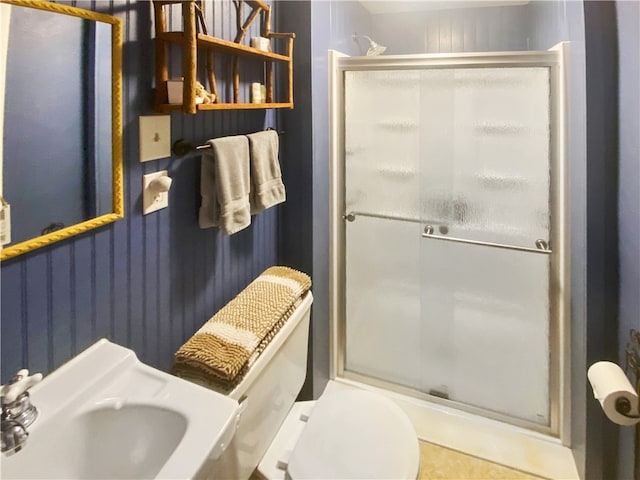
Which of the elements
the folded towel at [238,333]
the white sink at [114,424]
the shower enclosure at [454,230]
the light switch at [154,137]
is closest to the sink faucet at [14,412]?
the white sink at [114,424]

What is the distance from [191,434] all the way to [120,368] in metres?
0.30

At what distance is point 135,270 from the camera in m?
1.10

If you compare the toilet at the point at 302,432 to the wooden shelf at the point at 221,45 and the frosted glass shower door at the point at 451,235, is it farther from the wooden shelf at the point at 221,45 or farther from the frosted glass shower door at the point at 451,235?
the wooden shelf at the point at 221,45

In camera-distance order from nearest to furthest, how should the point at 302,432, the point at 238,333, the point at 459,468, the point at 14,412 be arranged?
the point at 14,412 → the point at 238,333 → the point at 302,432 → the point at 459,468

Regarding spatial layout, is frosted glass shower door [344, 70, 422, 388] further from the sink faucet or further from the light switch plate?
the sink faucet

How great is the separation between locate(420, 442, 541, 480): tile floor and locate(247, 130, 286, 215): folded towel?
127 centimetres

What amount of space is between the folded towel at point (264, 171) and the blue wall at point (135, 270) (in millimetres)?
88

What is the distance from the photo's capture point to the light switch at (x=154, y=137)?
42.1 inches

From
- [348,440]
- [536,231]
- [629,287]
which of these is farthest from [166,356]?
[536,231]

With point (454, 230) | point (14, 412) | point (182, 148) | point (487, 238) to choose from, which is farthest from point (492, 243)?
point (14, 412)

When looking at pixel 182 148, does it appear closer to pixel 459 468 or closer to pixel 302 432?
pixel 302 432

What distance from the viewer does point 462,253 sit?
6.59ft

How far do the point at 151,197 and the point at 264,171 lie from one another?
1.65ft

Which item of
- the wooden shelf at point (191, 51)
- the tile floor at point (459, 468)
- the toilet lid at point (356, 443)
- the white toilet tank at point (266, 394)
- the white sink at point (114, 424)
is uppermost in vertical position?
the wooden shelf at point (191, 51)
